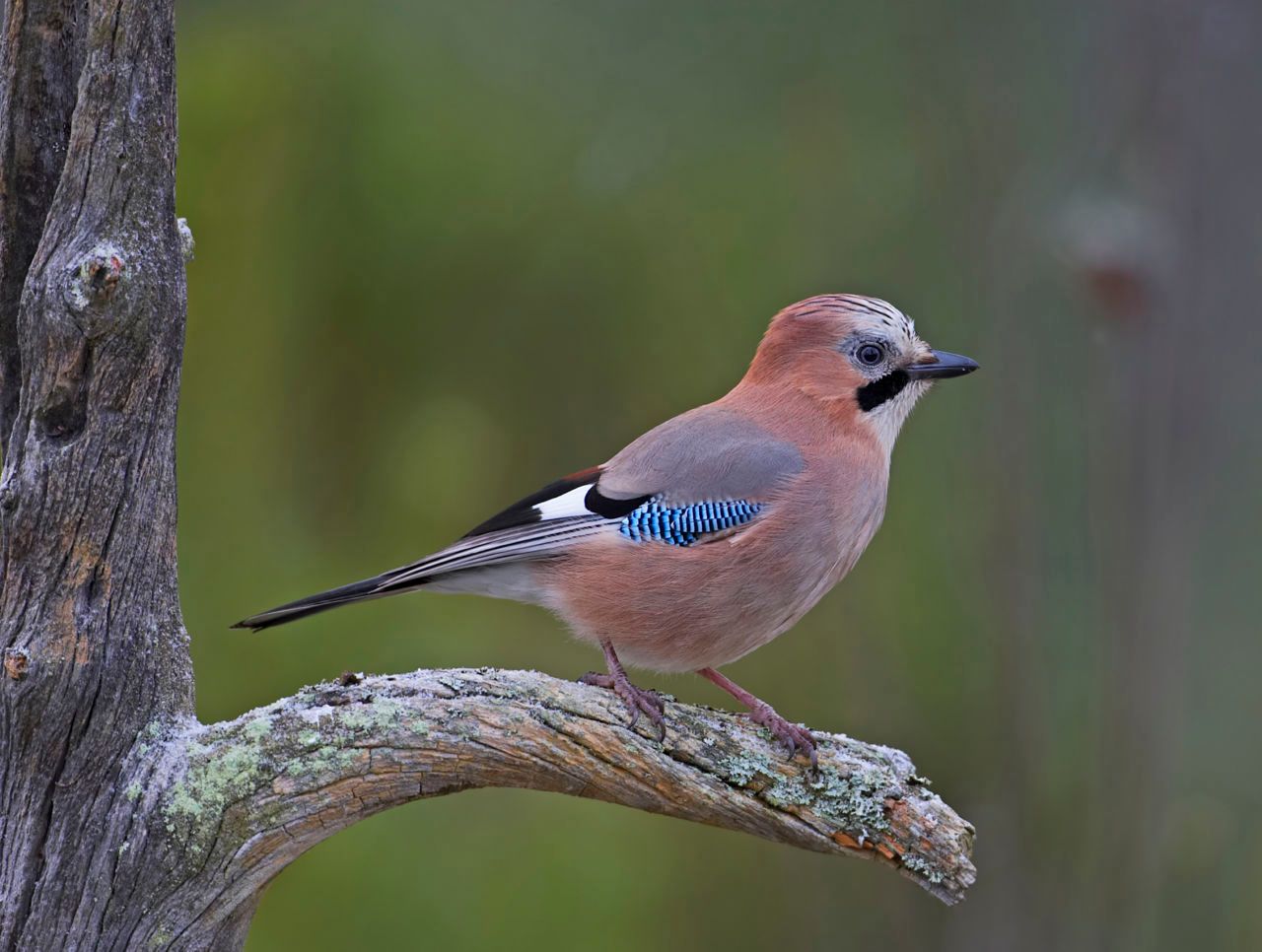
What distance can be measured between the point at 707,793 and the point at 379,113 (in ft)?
8.98

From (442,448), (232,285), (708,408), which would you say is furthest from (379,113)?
(708,408)

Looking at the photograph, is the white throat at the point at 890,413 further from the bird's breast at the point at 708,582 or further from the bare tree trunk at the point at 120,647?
the bare tree trunk at the point at 120,647

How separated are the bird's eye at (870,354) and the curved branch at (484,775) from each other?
1.00 m

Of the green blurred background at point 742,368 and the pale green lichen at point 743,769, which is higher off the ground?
the green blurred background at point 742,368

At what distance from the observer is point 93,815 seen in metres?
2.28

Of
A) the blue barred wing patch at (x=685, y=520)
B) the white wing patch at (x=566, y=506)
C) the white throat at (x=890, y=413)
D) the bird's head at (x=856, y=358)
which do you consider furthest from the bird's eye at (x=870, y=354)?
the white wing patch at (x=566, y=506)

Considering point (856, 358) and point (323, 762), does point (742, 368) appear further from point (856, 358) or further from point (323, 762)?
point (323, 762)

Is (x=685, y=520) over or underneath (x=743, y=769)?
over

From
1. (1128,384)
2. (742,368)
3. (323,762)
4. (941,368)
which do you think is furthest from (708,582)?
(1128,384)

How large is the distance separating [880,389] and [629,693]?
3.37ft

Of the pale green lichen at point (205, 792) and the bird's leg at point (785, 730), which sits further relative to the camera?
the bird's leg at point (785, 730)

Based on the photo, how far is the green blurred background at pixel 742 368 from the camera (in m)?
4.08

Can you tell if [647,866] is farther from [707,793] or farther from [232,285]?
[232,285]

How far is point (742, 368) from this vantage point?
464 cm
